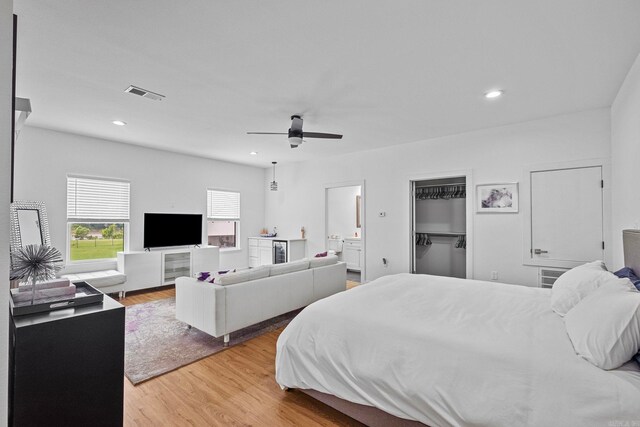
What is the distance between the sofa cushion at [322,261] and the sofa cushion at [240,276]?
33.6 inches

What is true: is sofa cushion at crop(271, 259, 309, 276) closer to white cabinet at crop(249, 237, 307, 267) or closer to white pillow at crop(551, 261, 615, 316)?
white cabinet at crop(249, 237, 307, 267)

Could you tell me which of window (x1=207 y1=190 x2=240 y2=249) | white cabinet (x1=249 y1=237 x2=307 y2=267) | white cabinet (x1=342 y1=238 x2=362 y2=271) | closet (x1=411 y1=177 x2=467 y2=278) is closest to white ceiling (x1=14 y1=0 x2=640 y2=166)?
closet (x1=411 y1=177 x2=467 y2=278)

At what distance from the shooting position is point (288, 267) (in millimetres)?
3924

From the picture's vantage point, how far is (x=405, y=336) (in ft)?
6.06

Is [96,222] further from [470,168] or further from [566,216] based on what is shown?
[566,216]

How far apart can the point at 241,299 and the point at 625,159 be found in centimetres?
418

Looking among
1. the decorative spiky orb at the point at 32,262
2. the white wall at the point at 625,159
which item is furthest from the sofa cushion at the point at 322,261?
the white wall at the point at 625,159

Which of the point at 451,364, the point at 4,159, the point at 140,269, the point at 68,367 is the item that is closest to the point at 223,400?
the point at 68,367

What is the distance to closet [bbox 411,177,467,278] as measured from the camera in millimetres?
5547

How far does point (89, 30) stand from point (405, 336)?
3.10 m

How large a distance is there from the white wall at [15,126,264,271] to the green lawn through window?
203 mm

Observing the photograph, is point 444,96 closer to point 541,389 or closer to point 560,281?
point 560,281

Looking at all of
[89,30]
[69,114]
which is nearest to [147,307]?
[69,114]

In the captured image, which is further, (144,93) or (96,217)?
(96,217)
